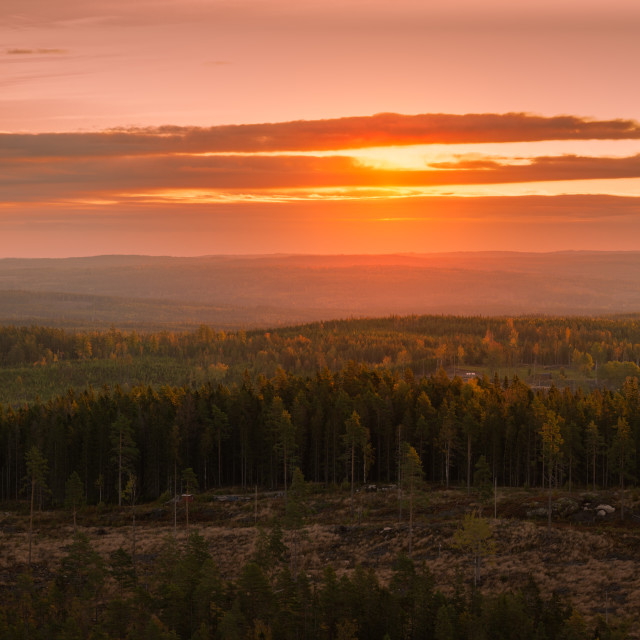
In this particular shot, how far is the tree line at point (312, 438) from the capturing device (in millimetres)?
106625

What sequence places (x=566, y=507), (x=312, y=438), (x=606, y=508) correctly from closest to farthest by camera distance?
1. (x=606, y=508)
2. (x=566, y=507)
3. (x=312, y=438)

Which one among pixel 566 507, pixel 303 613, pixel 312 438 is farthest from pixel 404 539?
pixel 312 438

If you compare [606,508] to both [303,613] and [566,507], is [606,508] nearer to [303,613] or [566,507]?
[566,507]

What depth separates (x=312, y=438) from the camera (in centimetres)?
11762

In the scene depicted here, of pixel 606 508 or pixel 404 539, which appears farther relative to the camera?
pixel 606 508

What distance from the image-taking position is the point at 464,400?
12069 cm

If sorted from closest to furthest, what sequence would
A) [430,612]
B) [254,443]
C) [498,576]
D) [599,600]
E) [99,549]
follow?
[430,612], [599,600], [498,576], [99,549], [254,443]

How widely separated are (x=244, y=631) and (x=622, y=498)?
4370 cm

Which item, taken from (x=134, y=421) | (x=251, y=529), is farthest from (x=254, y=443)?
(x=251, y=529)

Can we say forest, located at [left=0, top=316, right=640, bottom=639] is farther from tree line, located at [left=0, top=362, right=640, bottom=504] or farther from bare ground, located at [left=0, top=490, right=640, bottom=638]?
bare ground, located at [left=0, top=490, right=640, bottom=638]

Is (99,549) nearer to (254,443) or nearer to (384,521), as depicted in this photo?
(384,521)

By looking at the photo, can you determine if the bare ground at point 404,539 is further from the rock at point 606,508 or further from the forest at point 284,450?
the forest at point 284,450

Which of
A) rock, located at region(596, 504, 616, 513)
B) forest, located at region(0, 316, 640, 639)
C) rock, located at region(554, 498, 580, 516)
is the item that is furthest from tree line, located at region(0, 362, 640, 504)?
rock, located at region(596, 504, 616, 513)

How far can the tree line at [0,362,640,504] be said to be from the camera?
106625mm
